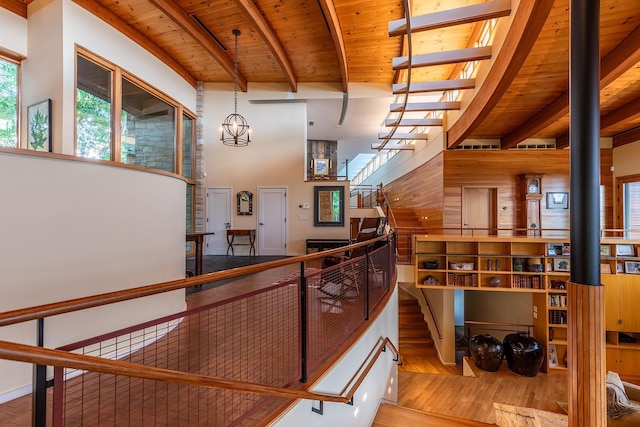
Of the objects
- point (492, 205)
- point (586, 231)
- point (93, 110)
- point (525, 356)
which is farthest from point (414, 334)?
point (93, 110)

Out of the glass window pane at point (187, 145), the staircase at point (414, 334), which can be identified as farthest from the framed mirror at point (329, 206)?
the staircase at point (414, 334)

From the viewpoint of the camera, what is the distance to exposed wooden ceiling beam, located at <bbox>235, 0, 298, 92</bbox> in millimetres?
4470

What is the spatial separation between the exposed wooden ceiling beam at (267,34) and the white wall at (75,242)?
3.31 meters

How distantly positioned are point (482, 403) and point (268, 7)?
808cm

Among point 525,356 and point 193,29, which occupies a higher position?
point 193,29

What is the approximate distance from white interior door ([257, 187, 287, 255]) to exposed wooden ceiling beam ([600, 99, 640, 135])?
7.62 metres

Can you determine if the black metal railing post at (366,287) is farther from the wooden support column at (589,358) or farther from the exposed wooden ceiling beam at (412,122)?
the exposed wooden ceiling beam at (412,122)

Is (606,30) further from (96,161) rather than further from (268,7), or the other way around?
(96,161)

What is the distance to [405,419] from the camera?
11.6 feet

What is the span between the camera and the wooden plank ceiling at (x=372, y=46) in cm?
363

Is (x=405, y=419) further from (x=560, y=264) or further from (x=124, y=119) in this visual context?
(x=124, y=119)

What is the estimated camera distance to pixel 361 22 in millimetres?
5234

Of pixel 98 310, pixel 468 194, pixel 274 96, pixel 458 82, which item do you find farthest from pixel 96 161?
pixel 468 194

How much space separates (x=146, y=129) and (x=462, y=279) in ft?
25.2
